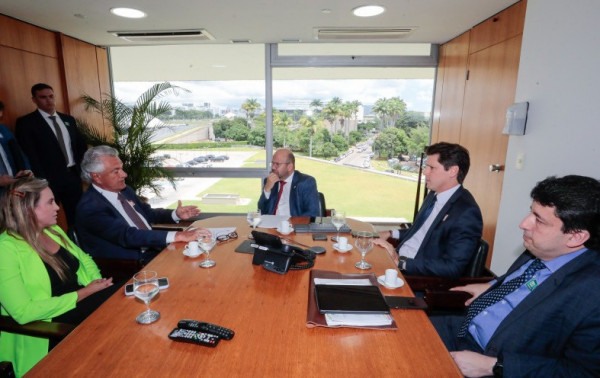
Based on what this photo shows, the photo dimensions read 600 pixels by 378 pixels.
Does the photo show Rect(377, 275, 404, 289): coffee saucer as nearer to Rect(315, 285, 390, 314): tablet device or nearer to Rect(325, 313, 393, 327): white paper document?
Rect(315, 285, 390, 314): tablet device

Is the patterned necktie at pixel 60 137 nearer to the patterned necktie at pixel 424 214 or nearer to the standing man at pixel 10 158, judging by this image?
the standing man at pixel 10 158

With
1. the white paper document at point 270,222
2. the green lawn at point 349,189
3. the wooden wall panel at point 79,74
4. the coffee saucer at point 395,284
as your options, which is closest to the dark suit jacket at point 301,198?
the white paper document at point 270,222

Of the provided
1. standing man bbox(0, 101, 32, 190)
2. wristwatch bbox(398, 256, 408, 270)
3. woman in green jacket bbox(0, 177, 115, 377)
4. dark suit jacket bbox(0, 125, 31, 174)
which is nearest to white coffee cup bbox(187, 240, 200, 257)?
woman in green jacket bbox(0, 177, 115, 377)

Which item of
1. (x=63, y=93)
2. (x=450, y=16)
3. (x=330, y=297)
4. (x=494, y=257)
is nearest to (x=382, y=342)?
(x=330, y=297)

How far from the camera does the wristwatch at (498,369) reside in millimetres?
1099

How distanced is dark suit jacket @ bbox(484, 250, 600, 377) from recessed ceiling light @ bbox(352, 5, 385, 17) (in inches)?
106

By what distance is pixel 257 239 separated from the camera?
1.71 metres

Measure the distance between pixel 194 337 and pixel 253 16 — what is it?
3152 millimetres

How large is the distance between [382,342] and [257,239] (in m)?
0.84

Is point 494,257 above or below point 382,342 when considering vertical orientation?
below

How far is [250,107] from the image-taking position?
480cm

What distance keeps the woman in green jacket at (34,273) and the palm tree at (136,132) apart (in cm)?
249

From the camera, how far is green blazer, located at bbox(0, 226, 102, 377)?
4.33ft

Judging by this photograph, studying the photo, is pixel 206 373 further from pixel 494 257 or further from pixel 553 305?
pixel 494 257
